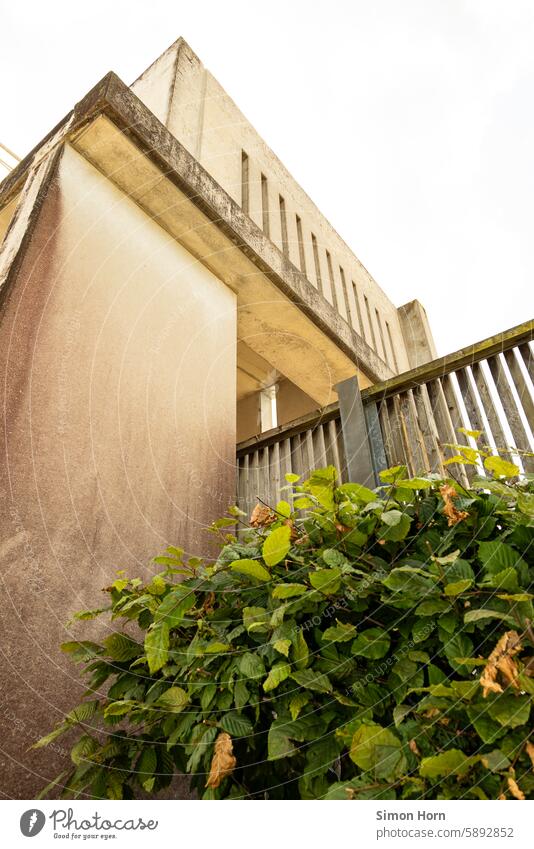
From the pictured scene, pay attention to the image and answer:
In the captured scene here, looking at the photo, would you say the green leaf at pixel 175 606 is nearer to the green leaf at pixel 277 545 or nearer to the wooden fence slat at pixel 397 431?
the green leaf at pixel 277 545

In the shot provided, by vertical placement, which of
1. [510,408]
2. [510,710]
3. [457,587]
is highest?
[510,408]

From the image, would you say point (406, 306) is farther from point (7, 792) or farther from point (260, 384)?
point (7, 792)

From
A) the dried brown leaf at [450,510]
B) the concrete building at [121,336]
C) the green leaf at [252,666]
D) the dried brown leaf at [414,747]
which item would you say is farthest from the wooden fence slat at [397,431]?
the dried brown leaf at [414,747]

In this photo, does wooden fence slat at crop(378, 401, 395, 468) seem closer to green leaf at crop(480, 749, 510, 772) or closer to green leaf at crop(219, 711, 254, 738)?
green leaf at crop(219, 711, 254, 738)

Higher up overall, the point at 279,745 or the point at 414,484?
the point at 414,484

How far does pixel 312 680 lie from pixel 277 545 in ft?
0.97

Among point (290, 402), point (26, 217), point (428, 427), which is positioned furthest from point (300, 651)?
point (290, 402)

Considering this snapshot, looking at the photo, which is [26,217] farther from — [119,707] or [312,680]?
[312,680]

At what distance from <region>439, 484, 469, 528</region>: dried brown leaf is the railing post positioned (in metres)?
1.55

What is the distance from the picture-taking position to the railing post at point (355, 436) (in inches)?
108

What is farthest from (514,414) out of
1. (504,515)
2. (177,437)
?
(177,437)

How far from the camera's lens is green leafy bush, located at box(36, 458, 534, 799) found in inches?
33.7

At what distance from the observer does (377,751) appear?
87 cm

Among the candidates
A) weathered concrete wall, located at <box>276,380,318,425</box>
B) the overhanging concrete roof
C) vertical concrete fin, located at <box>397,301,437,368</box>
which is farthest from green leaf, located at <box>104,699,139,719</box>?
vertical concrete fin, located at <box>397,301,437,368</box>
